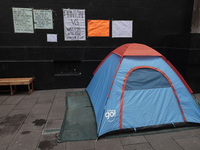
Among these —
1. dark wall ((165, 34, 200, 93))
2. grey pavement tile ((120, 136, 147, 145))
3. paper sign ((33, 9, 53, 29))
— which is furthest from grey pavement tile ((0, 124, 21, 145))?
dark wall ((165, 34, 200, 93))

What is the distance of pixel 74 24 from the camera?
615 centimetres

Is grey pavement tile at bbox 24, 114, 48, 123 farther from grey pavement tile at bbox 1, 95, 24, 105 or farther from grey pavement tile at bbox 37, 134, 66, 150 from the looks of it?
grey pavement tile at bbox 1, 95, 24, 105

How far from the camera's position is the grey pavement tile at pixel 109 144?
3162mm

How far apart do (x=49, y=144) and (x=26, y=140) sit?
20.7 inches

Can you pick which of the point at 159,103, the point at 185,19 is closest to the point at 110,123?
the point at 159,103

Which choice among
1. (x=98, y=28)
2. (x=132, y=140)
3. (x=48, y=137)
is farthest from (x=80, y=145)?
(x=98, y=28)

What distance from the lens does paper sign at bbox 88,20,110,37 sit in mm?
6215

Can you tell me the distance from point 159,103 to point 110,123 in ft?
4.01

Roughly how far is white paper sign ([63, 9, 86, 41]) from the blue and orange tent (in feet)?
9.09

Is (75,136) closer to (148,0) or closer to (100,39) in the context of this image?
(100,39)

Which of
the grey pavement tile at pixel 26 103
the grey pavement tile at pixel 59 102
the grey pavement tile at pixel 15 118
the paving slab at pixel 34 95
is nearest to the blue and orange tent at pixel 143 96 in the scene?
the grey pavement tile at pixel 59 102

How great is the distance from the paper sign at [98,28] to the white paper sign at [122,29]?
233mm

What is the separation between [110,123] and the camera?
350 cm

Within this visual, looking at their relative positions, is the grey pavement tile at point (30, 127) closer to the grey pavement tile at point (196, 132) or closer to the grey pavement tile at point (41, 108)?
the grey pavement tile at point (41, 108)
